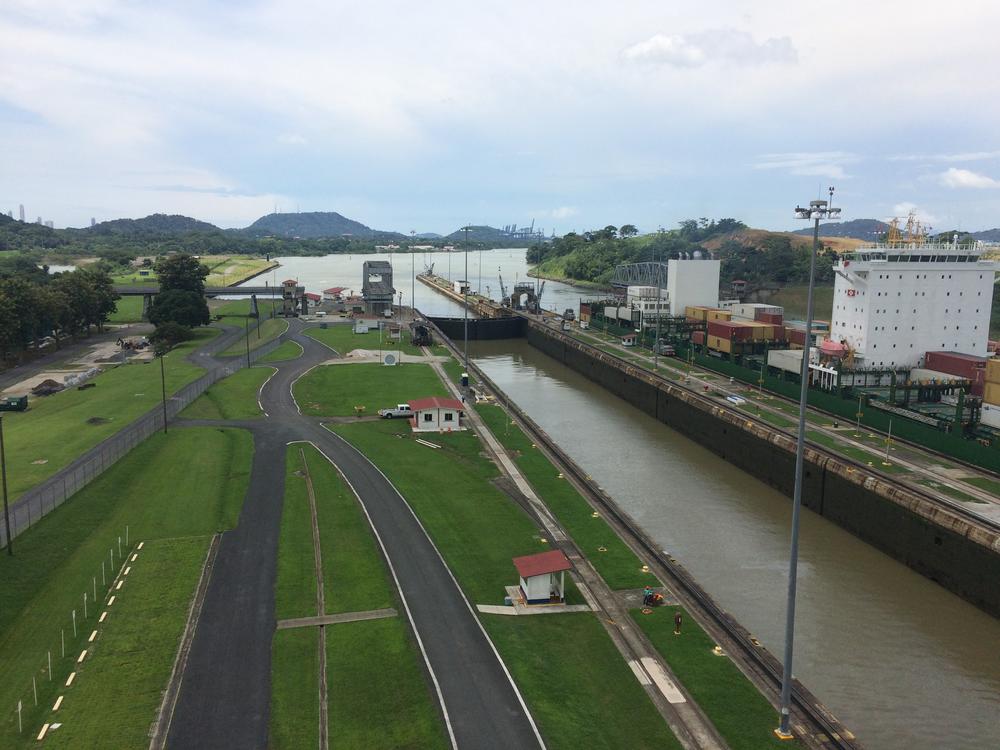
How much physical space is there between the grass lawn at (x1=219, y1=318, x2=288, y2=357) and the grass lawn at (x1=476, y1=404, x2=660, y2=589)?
161 feet

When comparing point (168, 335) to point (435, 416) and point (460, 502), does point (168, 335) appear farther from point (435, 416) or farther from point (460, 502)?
point (460, 502)

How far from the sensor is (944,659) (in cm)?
2920

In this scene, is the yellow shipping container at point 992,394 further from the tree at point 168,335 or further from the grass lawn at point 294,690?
the tree at point 168,335

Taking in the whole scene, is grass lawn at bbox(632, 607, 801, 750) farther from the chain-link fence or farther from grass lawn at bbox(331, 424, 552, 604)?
the chain-link fence

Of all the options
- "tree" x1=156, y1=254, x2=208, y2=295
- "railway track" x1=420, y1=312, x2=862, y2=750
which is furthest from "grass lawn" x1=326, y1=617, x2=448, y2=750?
"tree" x1=156, y1=254, x2=208, y2=295

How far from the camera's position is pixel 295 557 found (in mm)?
33688

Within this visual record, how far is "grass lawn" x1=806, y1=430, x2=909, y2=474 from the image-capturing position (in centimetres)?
4409

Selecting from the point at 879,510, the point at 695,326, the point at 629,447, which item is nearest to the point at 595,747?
the point at 879,510

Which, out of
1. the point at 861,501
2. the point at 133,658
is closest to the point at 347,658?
the point at 133,658

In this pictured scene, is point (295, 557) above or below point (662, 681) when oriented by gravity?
above

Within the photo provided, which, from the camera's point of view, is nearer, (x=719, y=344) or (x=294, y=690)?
(x=294, y=690)

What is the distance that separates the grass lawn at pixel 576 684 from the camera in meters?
21.8

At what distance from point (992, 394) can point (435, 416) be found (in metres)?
37.8

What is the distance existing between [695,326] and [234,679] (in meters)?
83.3
